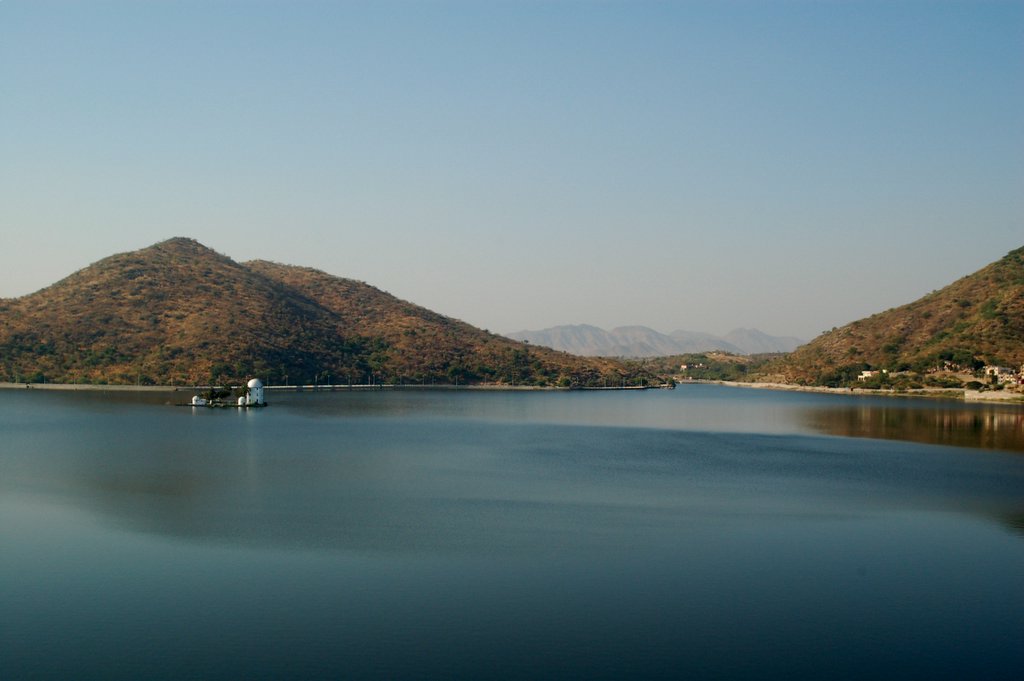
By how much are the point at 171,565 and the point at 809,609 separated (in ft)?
67.7

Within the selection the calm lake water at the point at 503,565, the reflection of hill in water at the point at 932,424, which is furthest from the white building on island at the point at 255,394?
the reflection of hill in water at the point at 932,424

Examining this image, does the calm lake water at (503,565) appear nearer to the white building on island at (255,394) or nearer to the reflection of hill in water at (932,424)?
the reflection of hill in water at (932,424)

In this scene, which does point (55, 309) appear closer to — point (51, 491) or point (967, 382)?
point (51, 491)

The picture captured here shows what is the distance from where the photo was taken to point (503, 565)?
29969mm

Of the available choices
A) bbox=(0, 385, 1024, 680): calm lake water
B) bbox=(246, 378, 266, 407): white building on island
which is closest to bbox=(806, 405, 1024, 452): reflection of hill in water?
bbox=(0, 385, 1024, 680): calm lake water

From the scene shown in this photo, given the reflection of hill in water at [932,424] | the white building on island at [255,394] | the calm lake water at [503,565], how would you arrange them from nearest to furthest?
the calm lake water at [503,565], the reflection of hill in water at [932,424], the white building on island at [255,394]

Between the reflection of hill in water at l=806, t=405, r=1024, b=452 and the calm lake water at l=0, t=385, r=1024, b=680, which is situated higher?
the reflection of hill in water at l=806, t=405, r=1024, b=452

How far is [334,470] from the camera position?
178 feet

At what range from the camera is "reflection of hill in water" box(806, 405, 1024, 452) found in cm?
8088

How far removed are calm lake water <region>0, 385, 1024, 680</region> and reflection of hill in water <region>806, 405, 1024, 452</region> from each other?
56.3 ft

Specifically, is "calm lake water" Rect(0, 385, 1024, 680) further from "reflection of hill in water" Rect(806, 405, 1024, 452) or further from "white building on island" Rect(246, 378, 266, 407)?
"white building on island" Rect(246, 378, 266, 407)

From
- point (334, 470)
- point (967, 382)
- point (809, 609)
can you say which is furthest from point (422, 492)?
point (967, 382)

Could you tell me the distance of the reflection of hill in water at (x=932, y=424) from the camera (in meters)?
80.9

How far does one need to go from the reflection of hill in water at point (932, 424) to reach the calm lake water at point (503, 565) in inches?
676
